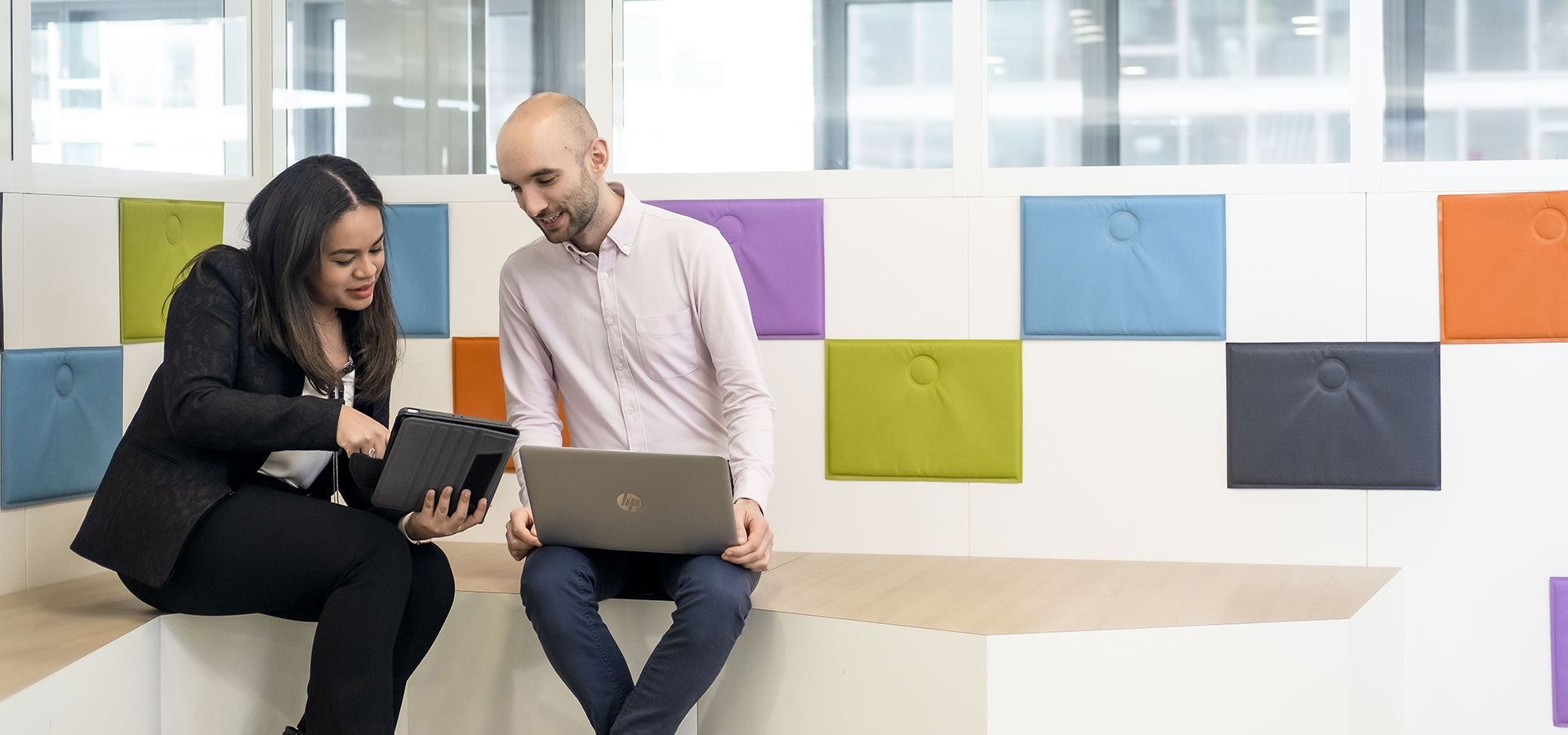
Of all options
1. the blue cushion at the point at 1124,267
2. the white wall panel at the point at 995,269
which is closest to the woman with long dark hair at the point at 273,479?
the white wall panel at the point at 995,269

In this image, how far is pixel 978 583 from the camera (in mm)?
2135

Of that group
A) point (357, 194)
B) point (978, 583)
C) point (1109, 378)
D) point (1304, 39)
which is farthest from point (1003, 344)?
point (357, 194)

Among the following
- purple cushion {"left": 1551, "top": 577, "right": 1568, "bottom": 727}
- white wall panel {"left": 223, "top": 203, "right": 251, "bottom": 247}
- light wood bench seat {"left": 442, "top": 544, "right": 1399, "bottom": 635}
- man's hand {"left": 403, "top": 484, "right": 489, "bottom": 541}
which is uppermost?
white wall panel {"left": 223, "top": 203, "right": 251, "bottom": 247}

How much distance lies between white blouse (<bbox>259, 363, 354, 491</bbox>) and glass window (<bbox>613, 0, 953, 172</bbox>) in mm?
897

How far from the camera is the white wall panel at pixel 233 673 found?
1837 millimetres

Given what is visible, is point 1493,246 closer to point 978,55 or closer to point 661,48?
point 978,55

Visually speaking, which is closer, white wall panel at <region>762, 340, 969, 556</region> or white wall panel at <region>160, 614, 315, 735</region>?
white wall panel at <region>160, 614, 315, 735</region>

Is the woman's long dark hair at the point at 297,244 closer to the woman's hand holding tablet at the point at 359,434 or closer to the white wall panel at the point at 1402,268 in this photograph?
the woman's hand holding tablet at the point at 359,434

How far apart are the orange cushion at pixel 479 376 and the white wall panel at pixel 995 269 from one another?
948 millimetres

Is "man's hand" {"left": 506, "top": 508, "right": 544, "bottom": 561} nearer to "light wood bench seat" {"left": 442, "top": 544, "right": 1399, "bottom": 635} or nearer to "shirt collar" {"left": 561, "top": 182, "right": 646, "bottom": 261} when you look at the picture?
"light wood bench seat" {"left": 442, "top": 544, "right": 1399, "bottom": 635}

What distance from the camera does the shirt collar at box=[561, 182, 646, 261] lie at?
6.69ft

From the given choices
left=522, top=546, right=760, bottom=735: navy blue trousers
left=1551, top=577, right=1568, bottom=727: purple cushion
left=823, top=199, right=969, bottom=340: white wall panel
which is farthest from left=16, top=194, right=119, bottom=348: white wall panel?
left=1551, top=577, right=1568, bottom=727: purple cushion

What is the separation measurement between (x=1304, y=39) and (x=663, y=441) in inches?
61.0

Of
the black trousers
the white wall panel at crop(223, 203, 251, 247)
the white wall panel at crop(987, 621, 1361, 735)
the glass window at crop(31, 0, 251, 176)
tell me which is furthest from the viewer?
the white wall panel at crop(223, 203, 251, 247)
